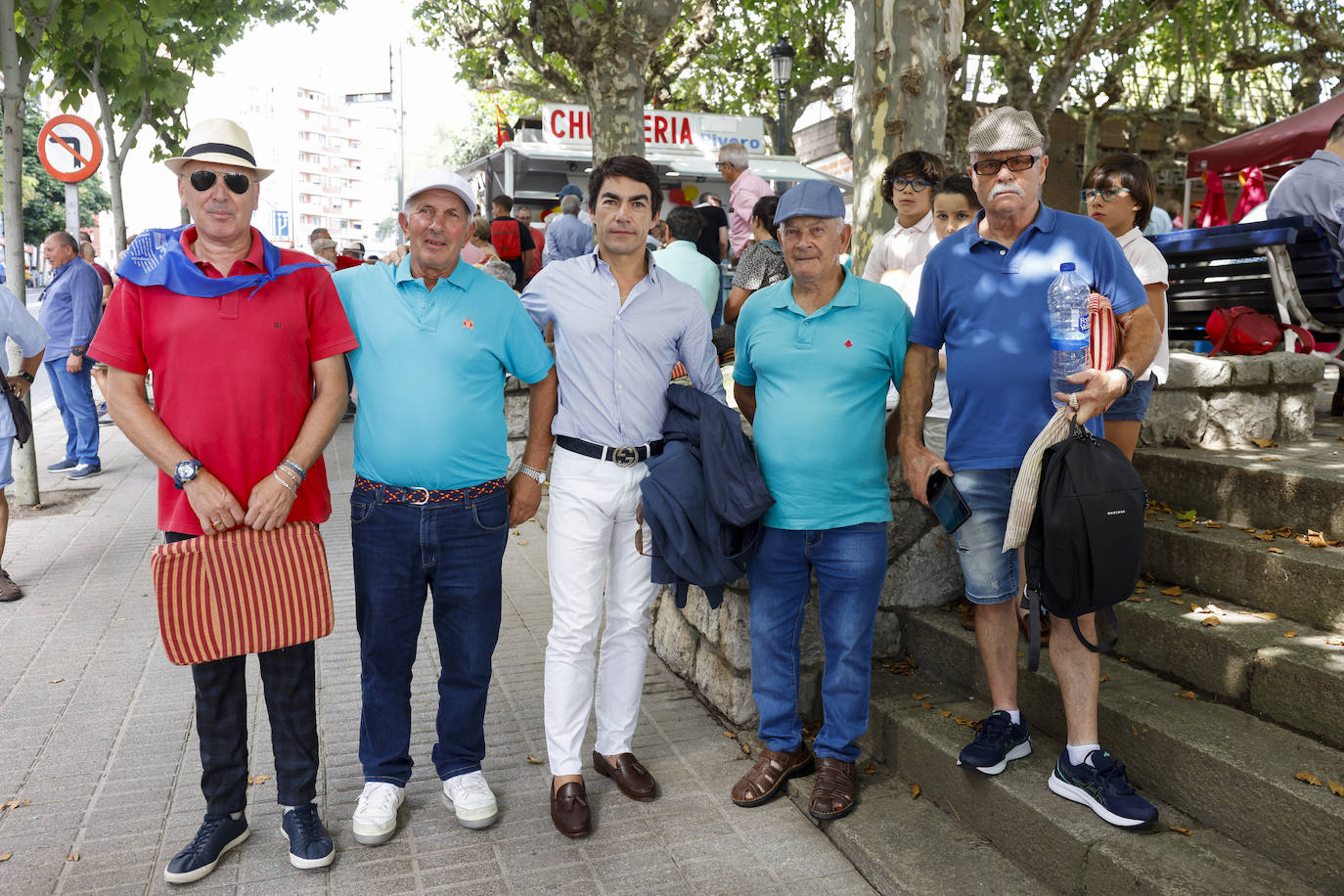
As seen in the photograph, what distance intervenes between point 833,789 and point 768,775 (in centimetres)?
29

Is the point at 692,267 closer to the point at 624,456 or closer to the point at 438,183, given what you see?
the point at 624,456

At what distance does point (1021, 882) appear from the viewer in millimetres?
3057

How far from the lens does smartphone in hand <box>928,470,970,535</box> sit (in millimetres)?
3221

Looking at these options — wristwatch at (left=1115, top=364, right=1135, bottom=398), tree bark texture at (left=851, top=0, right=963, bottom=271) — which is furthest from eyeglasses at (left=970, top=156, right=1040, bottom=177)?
tree bark texture at (left=851, top=0, right=963, bottom=271)

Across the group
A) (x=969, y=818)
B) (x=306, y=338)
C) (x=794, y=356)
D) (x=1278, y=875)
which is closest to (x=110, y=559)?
(x=306, y=338)

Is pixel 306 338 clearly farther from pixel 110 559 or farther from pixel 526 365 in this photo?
pixel 110 559

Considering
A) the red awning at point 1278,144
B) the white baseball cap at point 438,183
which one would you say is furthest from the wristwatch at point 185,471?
the red awning at point 1278,144

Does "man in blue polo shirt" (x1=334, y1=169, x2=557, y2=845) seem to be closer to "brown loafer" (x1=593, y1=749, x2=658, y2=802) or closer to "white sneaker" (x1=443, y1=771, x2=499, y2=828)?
"white sneaker" (x1=443, y1=771, x2=499, y2=828)

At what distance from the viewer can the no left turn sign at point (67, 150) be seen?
9406 millimetres

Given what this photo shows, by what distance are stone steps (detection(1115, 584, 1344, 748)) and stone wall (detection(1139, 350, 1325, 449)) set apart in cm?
131

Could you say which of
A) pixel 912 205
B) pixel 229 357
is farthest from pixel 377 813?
pixel 912 205

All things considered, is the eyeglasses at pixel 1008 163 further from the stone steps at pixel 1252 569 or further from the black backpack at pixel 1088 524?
the stone steps at pixel 1252 569

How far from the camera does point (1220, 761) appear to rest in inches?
112

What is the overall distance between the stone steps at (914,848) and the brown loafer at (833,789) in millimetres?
45
